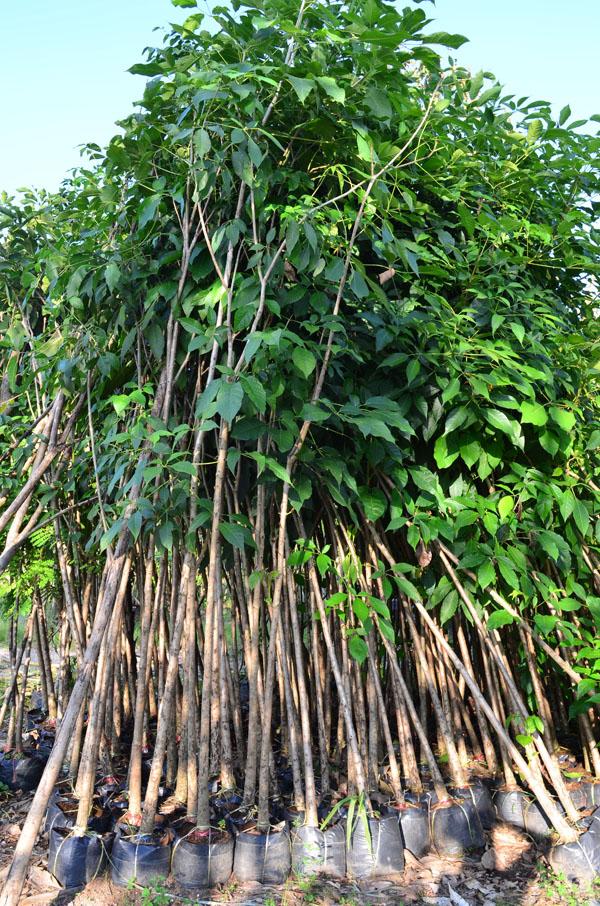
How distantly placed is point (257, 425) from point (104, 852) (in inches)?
57.0

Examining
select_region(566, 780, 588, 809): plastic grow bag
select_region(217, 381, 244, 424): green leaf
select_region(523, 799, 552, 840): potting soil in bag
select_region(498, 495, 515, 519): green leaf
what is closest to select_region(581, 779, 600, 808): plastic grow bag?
select_region(566, 780, 588, 809): plastic grow bag

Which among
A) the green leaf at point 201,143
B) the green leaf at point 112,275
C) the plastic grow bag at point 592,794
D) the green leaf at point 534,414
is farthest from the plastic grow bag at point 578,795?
the green leaf at point 201,143

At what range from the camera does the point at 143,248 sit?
7.92 ft

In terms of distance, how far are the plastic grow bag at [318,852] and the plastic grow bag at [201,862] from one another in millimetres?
221

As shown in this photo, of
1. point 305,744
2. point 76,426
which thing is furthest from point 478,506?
point 76,426

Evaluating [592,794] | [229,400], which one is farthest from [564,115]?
[592,794]

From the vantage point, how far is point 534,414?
2348 millimetres

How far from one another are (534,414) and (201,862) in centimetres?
179

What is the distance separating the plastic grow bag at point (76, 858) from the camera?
2172mm

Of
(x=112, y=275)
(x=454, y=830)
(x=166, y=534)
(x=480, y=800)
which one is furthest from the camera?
(x=480, y=800)

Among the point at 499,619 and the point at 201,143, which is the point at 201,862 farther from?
the point at 201,143

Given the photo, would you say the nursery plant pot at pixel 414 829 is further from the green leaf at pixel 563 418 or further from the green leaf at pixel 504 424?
the green leaf at pixel 563 418

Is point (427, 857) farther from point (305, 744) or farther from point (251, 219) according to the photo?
point (251, 219)

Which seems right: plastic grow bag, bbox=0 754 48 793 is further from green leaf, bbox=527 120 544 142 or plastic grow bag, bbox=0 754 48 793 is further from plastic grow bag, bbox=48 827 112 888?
green leaf, bbox=527 120 544 142
